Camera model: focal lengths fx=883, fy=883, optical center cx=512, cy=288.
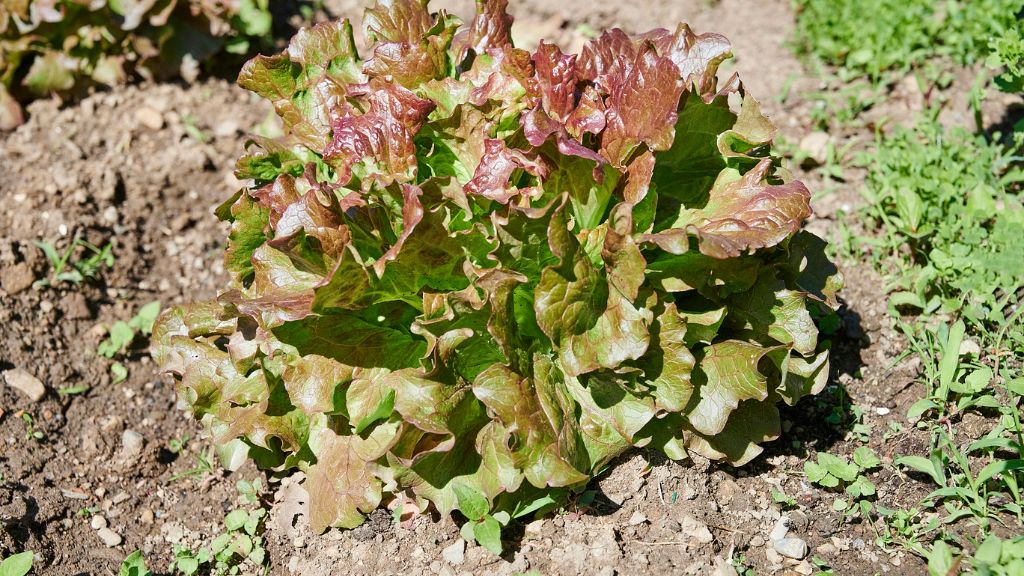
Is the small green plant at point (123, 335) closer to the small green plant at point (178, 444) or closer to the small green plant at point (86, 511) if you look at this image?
the small green plant at point (178, 444)

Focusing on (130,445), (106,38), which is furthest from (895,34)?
(106,38)

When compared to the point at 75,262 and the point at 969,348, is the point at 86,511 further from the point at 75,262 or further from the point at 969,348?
the point at 969,348

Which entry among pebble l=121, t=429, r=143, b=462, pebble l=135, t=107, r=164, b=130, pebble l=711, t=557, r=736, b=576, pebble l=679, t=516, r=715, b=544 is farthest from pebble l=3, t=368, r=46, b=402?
pebble l=711, t=557, r=736, b=576

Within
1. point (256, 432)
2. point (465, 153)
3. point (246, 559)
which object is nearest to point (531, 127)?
point (465, 153)

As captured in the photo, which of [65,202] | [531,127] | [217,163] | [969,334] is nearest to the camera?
[531,127]

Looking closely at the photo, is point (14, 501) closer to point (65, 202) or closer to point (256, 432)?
point (256, 432)

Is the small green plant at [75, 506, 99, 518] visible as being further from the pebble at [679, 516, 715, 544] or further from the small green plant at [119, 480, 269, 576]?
the pebble at [679, 516, 715, 544]
